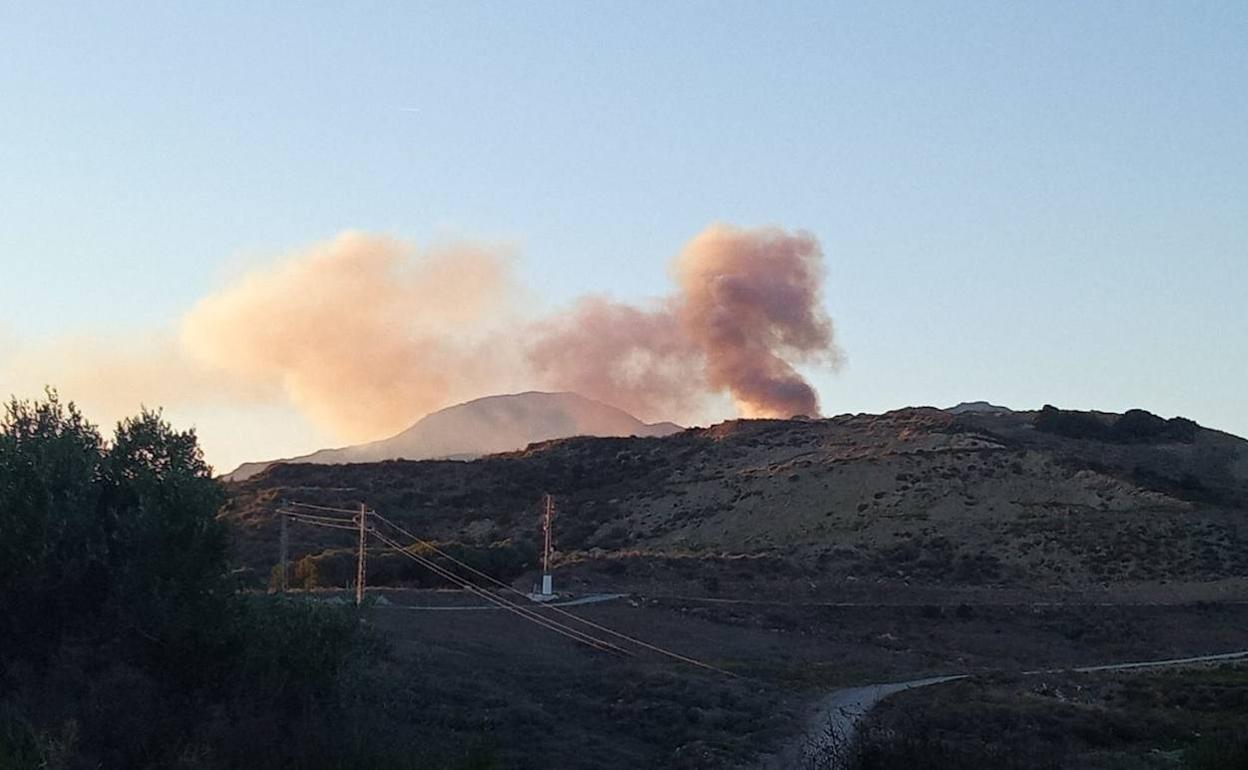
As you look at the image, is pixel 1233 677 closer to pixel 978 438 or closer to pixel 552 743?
pixel 552 743

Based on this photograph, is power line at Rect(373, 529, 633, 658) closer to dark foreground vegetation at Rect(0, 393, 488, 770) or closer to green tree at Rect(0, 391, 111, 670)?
dark foreground vegetation at Rect(0, 393, 488, 770)

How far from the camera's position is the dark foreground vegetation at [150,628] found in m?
15.1

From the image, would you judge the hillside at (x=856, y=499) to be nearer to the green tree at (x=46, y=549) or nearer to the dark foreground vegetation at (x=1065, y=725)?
the dark foreground vegetation at (x=1065, y=725)

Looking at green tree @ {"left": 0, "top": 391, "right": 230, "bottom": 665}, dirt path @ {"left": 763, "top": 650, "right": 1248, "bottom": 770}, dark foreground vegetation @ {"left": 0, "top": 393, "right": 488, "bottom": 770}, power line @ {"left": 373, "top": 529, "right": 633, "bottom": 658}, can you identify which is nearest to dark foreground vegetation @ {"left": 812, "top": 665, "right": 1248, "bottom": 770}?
dirt path @ {"left": 763, "top": 650, "right": 1248, "bottom": 770}

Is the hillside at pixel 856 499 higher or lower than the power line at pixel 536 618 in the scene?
higher

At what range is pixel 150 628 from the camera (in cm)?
1647

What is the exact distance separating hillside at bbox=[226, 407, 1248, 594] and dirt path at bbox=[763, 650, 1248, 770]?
1587 cm

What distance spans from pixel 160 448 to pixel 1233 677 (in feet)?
97.2

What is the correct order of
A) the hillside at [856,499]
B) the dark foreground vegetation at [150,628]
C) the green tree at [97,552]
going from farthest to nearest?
1. the hillside at [856,499]
2. the green tree at [97,552]
3. the dark foreground vegetation at [150,628]

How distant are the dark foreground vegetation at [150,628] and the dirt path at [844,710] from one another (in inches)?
241

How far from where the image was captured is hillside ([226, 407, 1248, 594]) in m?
62.8

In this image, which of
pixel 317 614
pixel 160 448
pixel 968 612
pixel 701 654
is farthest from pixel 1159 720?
pixel 968 612

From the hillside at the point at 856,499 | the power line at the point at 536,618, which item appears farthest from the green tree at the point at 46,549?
the hillside at the point at 856,499

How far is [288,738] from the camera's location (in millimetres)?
15492
